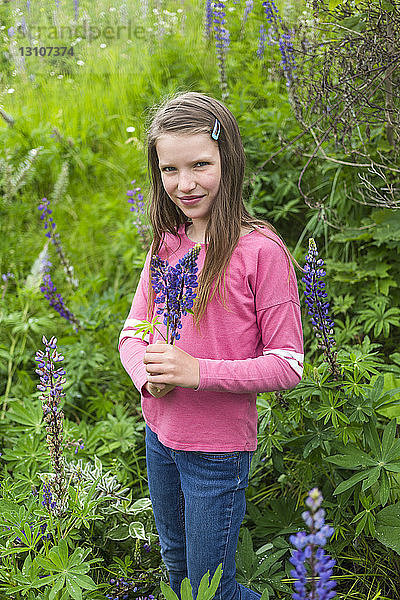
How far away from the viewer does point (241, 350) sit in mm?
1603

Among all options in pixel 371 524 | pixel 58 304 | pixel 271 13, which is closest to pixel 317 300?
pixel 371 524

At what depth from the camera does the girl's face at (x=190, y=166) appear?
1.54 metres

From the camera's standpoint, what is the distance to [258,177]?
324cm

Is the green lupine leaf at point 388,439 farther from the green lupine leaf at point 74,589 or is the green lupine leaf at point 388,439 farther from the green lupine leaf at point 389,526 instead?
the green lupine leaf at point 74,589

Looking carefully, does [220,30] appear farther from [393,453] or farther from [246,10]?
[393,453]

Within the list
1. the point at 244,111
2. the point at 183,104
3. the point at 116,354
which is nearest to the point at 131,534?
the point at 116,354

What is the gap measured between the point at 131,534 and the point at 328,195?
1.92 meters

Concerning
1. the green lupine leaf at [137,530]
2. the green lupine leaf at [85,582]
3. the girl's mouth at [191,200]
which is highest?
the girl's mouth at [191,200]

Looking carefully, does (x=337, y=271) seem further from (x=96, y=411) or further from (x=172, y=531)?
(x=172, y=531)

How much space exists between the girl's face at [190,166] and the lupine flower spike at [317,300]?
0.33 metres

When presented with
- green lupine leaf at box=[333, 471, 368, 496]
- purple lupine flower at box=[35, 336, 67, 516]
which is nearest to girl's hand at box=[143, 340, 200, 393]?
purple lupine flower at box=[35, 336, 67, 516]

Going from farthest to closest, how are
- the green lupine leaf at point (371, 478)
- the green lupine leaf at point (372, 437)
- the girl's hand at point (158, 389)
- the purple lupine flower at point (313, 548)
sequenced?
the green lupine leaf at point (372, 437), the green lupine leaf at point (371, 478), the girl's hand at point (158, 389), the purple lupine flower at point (313, 548)

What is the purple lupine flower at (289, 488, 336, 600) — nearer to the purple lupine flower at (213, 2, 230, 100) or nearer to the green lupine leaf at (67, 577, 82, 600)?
the green lupine leaf at (67, 577, 82, 600)

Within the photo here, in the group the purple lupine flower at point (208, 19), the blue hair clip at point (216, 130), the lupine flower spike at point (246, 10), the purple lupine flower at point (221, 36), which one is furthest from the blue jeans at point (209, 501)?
the lupine flower spike at point (246, 10)
